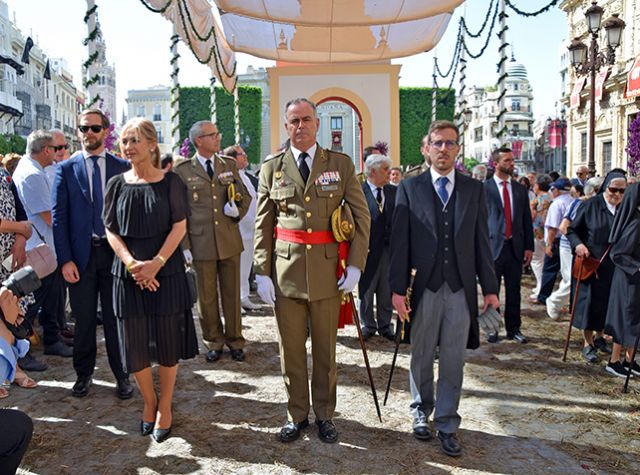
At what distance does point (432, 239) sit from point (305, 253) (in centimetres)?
87

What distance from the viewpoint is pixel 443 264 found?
3.71 metres

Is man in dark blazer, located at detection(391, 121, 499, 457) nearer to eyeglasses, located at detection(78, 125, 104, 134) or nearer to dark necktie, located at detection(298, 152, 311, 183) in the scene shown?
dark necktie, located at detection(298, 152, 311, 183)

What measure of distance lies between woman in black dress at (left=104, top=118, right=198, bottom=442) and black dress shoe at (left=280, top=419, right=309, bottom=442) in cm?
81

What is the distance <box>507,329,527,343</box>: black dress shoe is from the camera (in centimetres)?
625

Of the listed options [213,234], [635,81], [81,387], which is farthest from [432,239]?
[635,81]

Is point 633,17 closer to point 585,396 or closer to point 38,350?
point 585,396

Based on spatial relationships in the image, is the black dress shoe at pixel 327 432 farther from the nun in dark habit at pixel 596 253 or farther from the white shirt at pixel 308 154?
the nun in dark habit at pixel 596 253

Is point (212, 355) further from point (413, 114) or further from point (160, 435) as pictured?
point (413, 114)

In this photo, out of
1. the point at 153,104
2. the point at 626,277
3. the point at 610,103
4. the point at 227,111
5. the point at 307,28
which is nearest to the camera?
the point at 626,277

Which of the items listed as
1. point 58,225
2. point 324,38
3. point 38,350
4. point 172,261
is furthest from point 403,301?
point 324,38

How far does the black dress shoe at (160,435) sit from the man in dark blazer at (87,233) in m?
0.89

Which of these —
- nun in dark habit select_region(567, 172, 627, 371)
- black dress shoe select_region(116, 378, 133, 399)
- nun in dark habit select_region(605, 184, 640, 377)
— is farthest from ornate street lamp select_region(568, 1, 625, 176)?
black dress shoe select_region(116, 378, 133, 399)

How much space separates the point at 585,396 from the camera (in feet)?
→ 15.1

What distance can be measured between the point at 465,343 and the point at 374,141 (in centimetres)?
1995
